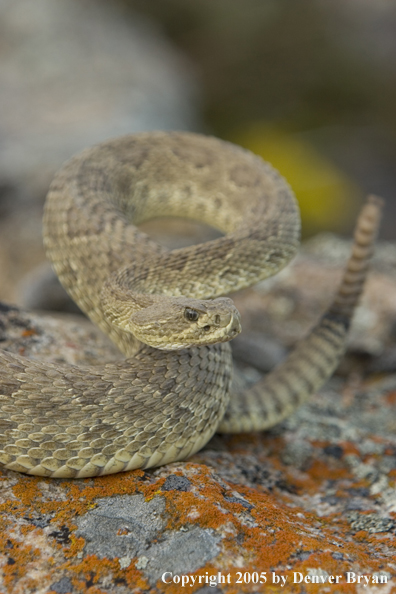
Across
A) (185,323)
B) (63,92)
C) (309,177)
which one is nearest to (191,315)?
(185,323)

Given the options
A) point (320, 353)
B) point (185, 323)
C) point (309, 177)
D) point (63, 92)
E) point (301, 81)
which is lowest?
point (320, 353)

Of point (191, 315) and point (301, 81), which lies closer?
point (191, 315)

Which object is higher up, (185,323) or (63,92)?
(63,92)

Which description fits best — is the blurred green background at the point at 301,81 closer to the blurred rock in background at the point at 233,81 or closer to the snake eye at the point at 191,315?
the blurred rock in background at the point at 233,81

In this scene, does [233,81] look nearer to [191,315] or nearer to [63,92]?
[63,92]

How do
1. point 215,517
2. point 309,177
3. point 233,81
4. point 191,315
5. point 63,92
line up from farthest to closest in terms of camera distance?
point 233,81, point 63,92, point 309,177, point 191,315, point 215,517

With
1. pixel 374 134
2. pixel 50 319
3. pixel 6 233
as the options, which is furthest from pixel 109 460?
pixel 374 134

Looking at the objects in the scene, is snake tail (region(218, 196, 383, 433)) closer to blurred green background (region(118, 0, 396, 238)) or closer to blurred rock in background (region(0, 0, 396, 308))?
blurred rock in background (region(0, 0, 396, 308))

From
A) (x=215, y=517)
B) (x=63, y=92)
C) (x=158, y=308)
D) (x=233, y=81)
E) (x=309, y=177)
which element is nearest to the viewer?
(x=215, y=517)
